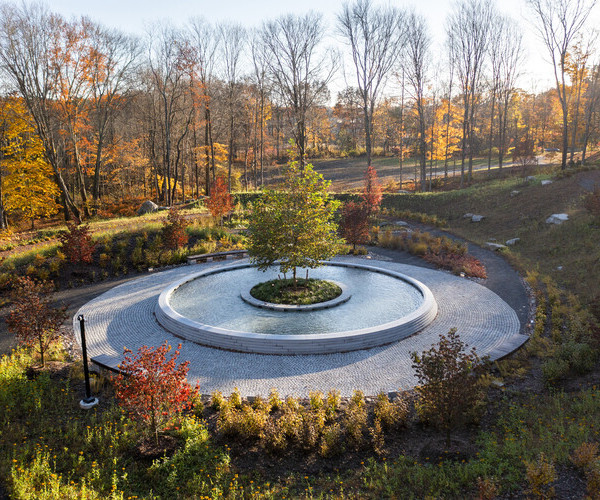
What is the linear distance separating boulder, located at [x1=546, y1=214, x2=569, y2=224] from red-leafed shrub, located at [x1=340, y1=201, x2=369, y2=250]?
362 inches

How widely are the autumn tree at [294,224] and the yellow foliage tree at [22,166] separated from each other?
66.7 feet

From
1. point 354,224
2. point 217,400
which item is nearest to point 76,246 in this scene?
point 217,400

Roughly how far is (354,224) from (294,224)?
7179 mm

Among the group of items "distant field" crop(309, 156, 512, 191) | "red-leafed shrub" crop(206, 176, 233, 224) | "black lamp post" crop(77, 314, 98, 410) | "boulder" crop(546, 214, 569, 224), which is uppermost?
"distant field" crop(309, 156, 512, 191)

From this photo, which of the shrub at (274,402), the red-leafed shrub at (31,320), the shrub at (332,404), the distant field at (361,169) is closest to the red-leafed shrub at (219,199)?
the red-leafed shrub at (31,320)

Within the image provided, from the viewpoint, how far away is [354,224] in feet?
57.5

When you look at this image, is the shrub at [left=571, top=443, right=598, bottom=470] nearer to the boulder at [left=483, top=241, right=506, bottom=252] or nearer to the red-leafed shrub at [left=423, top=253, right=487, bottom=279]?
the red-leafed shrub at [left=423, top=253, right=487, bottom=279]

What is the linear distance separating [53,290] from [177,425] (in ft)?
31.4

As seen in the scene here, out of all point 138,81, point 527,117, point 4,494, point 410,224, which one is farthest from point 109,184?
point 527,117

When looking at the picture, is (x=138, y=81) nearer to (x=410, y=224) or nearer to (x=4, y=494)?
(x=410, y=224)

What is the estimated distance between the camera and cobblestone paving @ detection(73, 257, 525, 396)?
725cm

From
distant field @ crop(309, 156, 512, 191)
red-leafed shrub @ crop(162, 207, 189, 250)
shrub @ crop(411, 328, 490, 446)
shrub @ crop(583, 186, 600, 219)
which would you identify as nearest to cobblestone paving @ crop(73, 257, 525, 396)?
shrub @ crop(411, 328, 490, 446)

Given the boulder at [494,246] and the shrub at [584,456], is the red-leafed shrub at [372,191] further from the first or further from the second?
the shrub at [584,456]

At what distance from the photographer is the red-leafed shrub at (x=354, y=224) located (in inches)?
689
